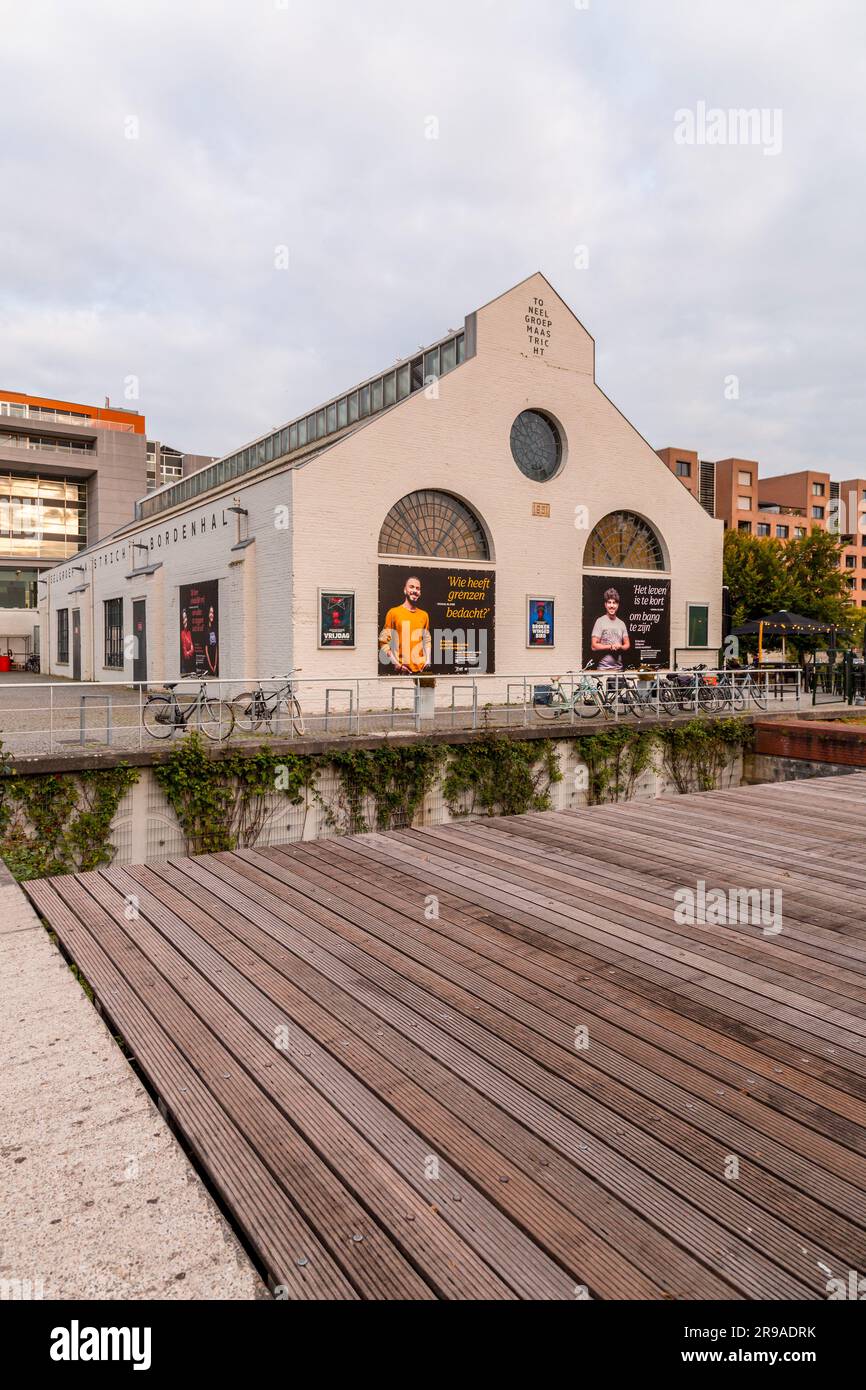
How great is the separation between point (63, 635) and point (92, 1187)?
41847 mm

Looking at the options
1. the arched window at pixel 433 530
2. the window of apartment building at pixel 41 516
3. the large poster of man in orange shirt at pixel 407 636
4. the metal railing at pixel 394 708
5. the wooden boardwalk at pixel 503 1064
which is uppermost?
the window of apartment building at pixel 41 516

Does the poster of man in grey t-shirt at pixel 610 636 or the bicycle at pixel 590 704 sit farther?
the poster of man in grey t-shirt at pixel 610 636

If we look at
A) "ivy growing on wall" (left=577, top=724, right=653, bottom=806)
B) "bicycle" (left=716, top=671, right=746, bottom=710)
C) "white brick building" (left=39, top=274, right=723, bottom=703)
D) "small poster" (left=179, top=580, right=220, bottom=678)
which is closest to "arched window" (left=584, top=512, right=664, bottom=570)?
"white brick building" (left=39, top=274, right=723, bottom=703)

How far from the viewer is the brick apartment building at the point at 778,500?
66.6m

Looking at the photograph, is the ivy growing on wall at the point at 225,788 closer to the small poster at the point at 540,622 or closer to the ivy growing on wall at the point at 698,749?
the ivy growing on wall at the point at 698,749

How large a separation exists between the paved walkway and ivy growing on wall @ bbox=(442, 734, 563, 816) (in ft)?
32.4

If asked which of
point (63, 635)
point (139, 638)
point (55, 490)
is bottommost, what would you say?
point (139, 638)

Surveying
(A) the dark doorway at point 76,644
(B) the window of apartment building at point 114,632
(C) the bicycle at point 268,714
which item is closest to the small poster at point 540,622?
(C) the bicycle at point 268,714

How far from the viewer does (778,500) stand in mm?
83250

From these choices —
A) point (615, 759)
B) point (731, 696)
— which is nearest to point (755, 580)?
point (731, 696)

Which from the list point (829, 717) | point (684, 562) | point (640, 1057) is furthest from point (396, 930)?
point (684, 562)

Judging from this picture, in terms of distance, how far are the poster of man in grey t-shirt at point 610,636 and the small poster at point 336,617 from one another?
7810 millimetres

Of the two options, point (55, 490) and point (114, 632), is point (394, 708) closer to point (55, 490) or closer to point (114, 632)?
point (114, 632)

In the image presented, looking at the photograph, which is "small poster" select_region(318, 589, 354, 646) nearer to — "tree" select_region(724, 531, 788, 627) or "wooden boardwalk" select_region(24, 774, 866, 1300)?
"wooden boardwalk" select_region(24, 774, 866, 1300)
